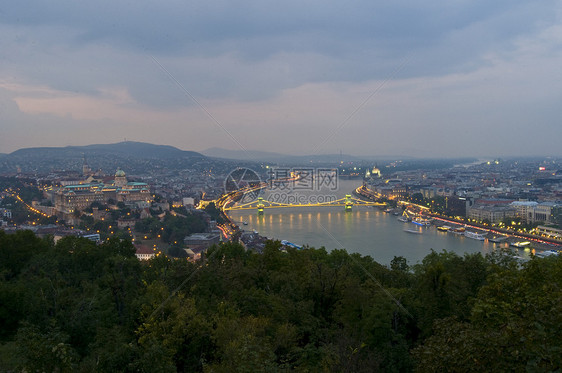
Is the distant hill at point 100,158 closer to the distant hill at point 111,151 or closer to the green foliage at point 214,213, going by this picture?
the distant hill at point 111,151

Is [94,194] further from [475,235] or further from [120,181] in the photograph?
[475,235]

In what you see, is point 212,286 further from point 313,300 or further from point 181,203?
point 181,203

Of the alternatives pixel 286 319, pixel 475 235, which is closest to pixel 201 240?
pixel 475 235

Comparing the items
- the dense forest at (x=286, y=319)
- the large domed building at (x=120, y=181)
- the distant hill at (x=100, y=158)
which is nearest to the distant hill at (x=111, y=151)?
the distant hill at (x=100, y=158)

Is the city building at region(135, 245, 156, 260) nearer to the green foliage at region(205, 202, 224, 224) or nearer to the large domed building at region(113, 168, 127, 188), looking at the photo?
the green foliage at region(205, 202, 224, 224)

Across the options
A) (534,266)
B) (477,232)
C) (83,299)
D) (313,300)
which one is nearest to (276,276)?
(313,300)
